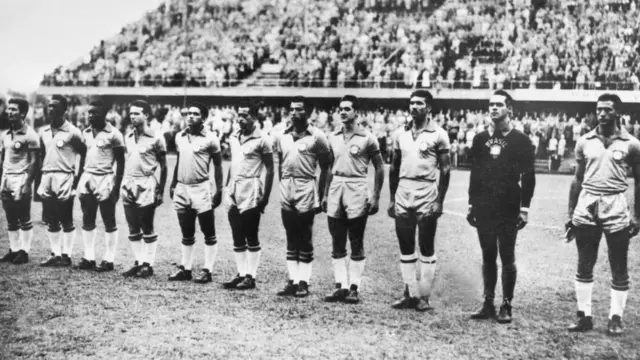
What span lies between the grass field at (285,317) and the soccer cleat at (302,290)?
0.15 meters

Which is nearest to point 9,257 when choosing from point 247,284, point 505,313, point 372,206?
point 247,284

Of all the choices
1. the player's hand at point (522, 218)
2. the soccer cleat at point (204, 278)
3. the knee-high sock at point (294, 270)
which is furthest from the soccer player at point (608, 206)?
the soccer cleat at point (204, 278)

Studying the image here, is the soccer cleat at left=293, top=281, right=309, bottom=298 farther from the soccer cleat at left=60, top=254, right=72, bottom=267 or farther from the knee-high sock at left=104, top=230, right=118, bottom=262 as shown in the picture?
the soccer cleat at left=60, top=254, right=72, bottom=267

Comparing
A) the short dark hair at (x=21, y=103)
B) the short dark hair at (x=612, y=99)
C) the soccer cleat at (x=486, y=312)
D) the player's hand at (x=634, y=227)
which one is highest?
the short dark hair at (x=612, y=99)

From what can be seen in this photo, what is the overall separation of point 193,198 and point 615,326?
15.3 ft

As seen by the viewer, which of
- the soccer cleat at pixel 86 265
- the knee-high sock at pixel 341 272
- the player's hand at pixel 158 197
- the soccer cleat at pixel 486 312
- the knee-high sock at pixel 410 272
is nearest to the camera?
the soccer cleat at pixel 486 312

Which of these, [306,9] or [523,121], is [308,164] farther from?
[306,9]

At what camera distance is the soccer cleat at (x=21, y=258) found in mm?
8688

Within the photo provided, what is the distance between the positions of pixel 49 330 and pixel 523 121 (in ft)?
75.2

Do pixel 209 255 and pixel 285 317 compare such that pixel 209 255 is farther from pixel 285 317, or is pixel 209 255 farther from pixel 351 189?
pixel 351 189

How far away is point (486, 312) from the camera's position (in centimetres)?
638

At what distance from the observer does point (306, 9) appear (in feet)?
117

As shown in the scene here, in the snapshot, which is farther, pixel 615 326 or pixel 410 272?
pixel 410 272

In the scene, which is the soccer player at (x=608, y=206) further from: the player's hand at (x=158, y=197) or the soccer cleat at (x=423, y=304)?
the player's hand at (x=158, y=197)
